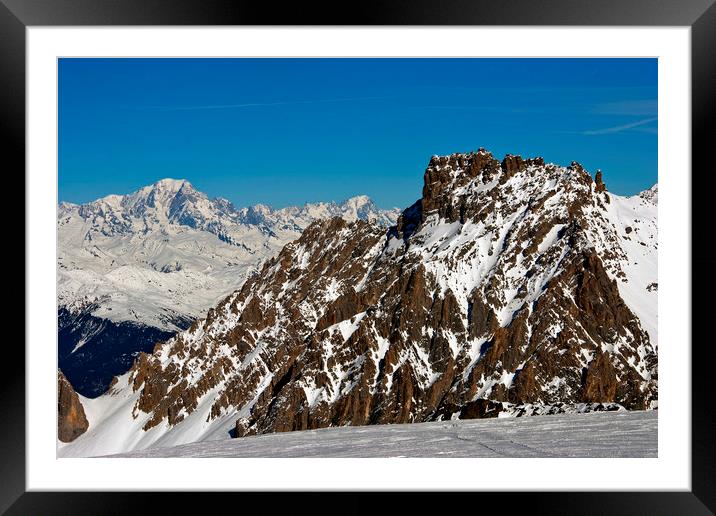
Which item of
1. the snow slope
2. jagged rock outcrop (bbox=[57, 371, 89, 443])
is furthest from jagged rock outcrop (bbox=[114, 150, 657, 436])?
the snow slope

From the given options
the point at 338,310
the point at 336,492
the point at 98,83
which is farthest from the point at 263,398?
the point at 336,492

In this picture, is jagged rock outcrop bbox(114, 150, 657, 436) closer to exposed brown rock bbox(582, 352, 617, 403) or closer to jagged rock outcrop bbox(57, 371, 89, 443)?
exposed brown rock bbox(582, 352, 617, 403)

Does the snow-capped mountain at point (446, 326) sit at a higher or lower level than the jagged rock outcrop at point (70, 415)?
higher

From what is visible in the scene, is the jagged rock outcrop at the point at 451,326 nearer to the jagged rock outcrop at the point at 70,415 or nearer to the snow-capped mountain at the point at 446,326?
the snow-capped mountain at the point at 446,326

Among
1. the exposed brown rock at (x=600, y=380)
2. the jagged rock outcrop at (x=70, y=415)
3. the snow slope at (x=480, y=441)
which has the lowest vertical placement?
the jagged rock outcrop at (x=70, y=415)
